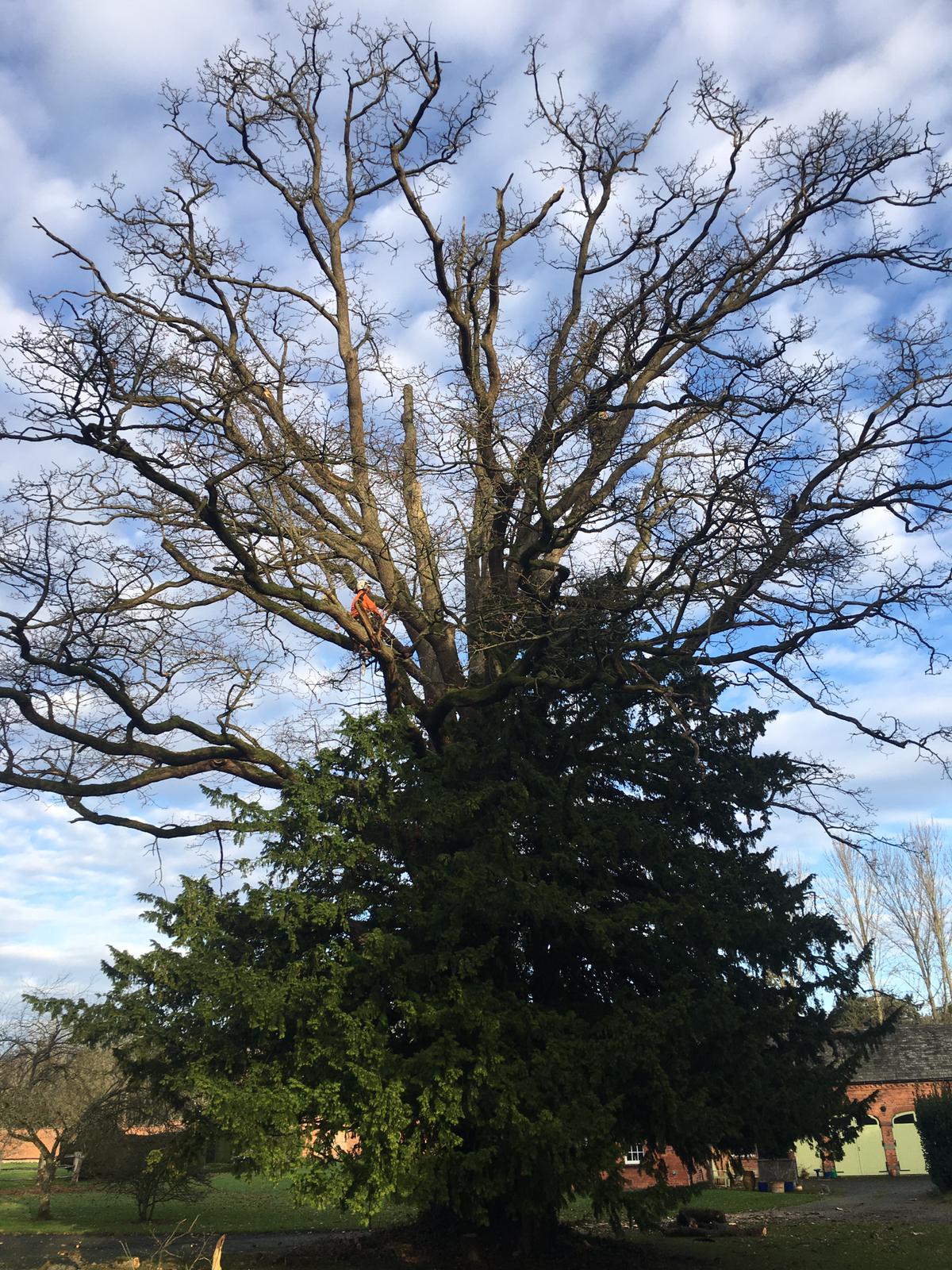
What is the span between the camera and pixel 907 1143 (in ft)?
99.3

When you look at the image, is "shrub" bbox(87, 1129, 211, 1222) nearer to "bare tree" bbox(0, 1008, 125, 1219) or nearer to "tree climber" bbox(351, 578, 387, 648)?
"bare tree" bbox(0, 1008, 125, 1219)

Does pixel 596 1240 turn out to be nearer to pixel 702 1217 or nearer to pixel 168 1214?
pixel 702 1217

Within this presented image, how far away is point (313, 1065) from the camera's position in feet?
33.4

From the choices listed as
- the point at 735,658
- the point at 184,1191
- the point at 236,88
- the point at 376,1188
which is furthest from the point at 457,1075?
the point at 236,88

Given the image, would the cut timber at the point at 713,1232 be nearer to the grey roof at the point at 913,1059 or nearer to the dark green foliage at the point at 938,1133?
the dark green foliage at the point at 938,1133

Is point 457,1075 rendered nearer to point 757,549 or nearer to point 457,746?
point 457,746

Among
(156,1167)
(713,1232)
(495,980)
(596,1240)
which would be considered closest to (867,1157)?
(713,1232)

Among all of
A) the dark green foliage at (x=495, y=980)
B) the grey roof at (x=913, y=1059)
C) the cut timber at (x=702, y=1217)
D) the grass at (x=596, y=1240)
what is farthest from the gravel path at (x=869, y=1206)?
the dark green foliage at (x=495, y=980)

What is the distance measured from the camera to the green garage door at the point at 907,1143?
3019cm

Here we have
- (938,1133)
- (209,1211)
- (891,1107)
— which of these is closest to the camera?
(938,1133)

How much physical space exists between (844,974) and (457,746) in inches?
277

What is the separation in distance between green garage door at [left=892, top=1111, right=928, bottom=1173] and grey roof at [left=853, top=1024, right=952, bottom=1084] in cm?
126

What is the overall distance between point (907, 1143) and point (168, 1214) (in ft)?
71.7

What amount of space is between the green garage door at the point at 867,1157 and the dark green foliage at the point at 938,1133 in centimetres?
623
